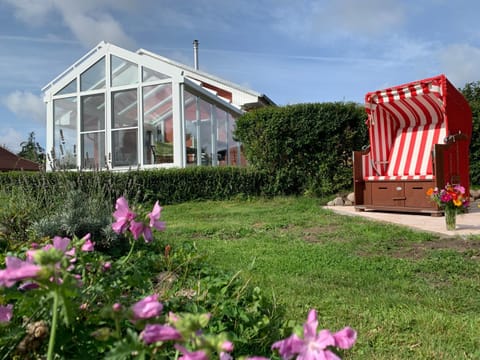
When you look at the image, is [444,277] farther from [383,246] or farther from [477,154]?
[477,154]

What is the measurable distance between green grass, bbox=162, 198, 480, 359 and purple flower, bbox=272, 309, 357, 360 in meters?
0.79

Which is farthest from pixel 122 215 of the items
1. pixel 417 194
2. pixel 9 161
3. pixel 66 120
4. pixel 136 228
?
pixel 9 161

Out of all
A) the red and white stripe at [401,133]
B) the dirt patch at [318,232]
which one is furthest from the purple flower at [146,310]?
the red and white stripe at [401,133]

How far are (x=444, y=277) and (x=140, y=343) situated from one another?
278 cm

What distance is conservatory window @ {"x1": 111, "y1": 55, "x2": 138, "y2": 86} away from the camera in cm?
1116

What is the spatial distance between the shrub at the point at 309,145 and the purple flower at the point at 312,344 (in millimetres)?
8633

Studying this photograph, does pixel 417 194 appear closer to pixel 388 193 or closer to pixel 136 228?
pixel 388 193

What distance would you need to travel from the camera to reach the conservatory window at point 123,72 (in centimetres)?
1116

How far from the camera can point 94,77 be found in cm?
1161

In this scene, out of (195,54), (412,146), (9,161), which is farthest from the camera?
(9,161)

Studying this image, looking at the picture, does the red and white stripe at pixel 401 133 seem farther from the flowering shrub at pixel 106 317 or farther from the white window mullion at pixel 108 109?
the white window mullion at pixel 108 109

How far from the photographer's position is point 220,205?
8.20 meters

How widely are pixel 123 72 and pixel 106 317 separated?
37.6 ft

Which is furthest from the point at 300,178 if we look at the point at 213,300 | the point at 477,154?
the point at 213,300
